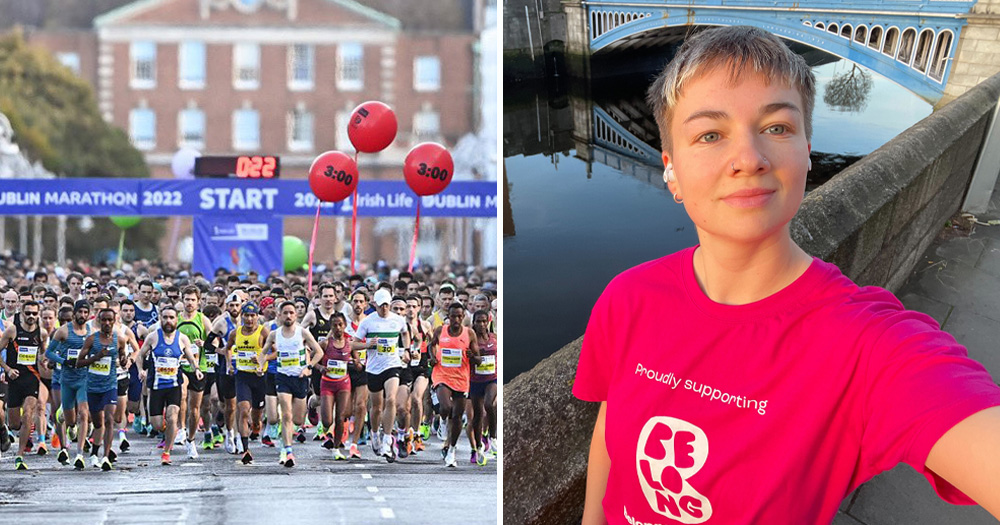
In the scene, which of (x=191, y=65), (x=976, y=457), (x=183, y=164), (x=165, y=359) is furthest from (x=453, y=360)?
(x=191, y=65)

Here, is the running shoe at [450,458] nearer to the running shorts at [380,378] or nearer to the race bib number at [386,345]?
the running shorts at [380,378]

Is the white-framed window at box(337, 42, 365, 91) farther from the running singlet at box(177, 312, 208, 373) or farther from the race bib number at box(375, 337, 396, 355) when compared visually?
the race bib number at box(375, 337, 396, 355)

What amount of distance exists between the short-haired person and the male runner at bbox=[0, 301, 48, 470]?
5.80 m

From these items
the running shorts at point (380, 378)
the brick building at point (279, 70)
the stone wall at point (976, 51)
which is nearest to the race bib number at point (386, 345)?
the running shorts at point (380, 378)

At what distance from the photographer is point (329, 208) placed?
10.3m

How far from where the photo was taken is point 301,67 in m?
30.4

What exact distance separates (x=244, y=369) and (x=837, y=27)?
4.53 m

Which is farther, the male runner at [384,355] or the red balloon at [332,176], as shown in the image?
the red balloon at [332,176]

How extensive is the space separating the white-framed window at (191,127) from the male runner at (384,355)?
27072 mm

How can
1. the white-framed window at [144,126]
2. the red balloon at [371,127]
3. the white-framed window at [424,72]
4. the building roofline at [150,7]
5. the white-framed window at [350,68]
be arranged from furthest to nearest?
the white-framed window at [144,126], the white-framed window at [424,72], the white-framed window at [350,68], the building roofline at [150,7], the red balloon at [371,127]

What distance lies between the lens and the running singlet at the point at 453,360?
5.96 m

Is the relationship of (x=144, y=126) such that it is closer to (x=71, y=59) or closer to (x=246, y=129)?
(x=71, y=59)

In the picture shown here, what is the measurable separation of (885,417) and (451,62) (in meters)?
30.5

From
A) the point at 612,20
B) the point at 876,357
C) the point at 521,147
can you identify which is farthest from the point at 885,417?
the point at 612,20
